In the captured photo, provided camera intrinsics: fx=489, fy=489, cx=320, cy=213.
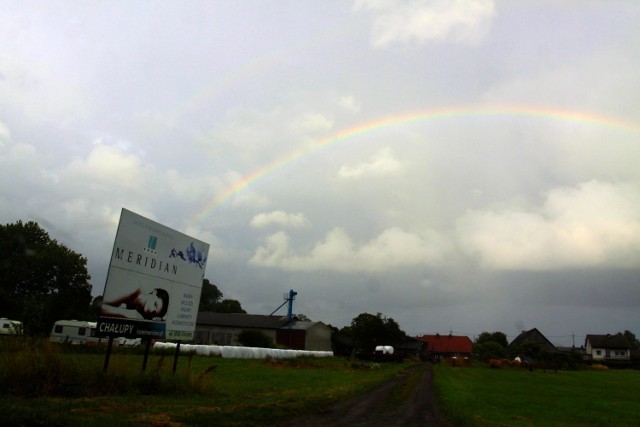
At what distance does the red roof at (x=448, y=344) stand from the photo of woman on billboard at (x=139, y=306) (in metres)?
131

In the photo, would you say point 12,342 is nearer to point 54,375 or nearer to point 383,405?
point 54,375

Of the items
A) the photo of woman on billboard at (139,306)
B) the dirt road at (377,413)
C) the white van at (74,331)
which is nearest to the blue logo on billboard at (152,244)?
the photo of woman on billboard at (139,306)

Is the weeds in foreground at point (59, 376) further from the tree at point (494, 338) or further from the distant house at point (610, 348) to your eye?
the tree at point (494, 338)

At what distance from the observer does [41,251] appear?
83.9 m

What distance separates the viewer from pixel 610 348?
13112cm

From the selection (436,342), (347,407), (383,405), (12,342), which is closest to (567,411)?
(383,405)

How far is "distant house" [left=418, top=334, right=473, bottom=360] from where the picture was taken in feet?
448

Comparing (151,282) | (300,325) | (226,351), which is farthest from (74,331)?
(151,282)

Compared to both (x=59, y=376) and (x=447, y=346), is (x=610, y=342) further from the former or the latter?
(x=59, y=376)

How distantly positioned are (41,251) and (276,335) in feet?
142

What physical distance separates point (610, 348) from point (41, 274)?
448 ft

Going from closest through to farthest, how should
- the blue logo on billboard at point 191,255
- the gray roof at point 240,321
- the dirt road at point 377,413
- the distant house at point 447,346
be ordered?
the dirt road at point 377,413, the blue logo on billboard at point 191,255, the gray roof at point 240,321, the distant house at point 447,346

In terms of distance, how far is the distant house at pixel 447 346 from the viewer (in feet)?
448

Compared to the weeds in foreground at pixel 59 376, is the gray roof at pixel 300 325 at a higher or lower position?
higher
